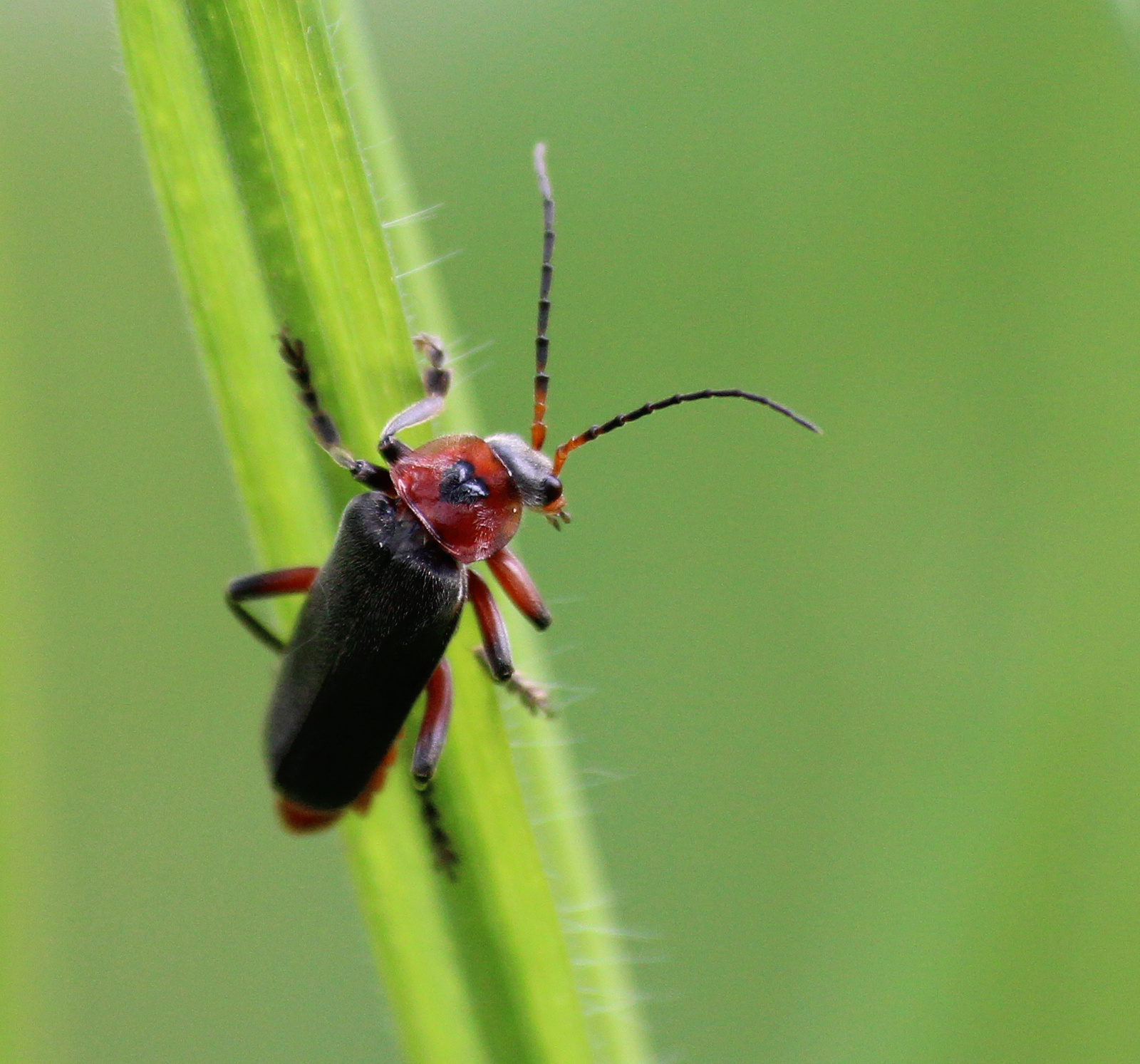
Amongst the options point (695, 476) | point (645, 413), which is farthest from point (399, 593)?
point (695, 476)

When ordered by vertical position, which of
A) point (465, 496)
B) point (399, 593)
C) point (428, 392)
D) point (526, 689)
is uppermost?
point (428, 392)

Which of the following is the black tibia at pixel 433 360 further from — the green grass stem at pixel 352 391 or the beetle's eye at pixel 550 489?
the beetle's eye at pixel 550 489

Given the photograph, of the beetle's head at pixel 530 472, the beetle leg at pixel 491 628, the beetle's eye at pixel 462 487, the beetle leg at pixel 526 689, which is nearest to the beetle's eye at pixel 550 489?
the beetle's head at pixel 530 472

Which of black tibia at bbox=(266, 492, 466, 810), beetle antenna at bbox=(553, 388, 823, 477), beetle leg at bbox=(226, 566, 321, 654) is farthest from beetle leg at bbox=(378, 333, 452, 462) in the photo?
beetle antenna at bbox=(553, 388, 823, 477)

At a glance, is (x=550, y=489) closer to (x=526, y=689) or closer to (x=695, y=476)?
(x=526, y=689)

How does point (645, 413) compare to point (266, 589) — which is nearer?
point (266, 589)

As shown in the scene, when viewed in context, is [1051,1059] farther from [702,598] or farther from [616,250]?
[616,250]
